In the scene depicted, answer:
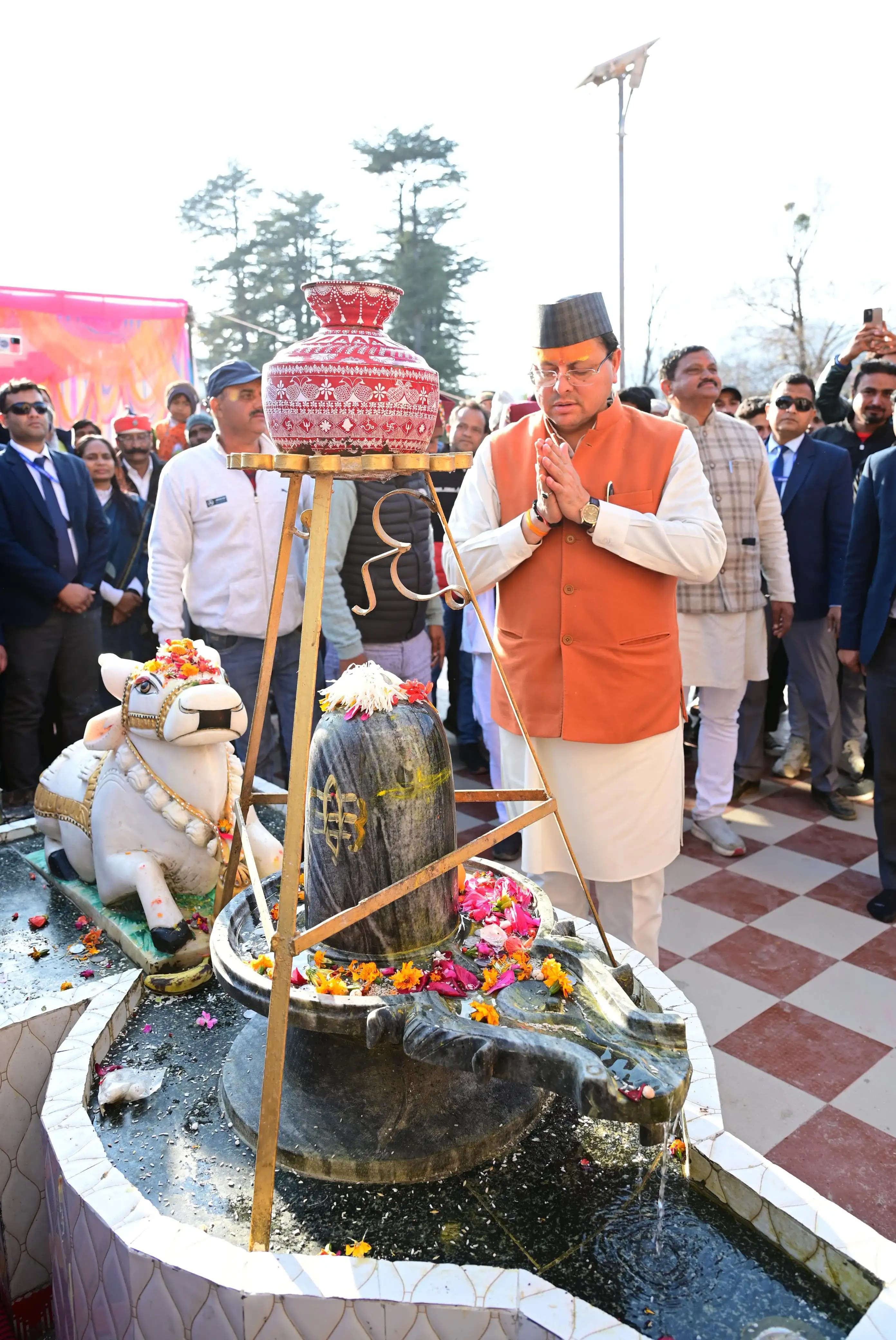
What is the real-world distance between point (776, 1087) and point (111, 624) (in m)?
5.00

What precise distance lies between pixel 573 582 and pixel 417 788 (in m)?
0.98

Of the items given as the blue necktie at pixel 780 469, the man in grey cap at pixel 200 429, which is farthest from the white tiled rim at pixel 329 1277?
the man in grey cap at pixel 200 429

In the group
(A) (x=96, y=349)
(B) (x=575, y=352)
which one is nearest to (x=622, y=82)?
(A) (x=96, y=349)

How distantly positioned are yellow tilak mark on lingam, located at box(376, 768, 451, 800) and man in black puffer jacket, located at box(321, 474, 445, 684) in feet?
6.27

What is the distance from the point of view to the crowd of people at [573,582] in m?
2.83

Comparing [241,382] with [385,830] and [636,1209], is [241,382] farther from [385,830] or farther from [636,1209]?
[636,1209]

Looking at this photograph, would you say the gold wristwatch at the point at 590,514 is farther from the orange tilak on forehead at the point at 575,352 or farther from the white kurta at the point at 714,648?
the white kurta at the point at 714,648

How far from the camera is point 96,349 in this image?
9.31 m

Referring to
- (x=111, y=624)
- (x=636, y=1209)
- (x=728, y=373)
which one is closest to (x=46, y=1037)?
(x=636, y=1209)

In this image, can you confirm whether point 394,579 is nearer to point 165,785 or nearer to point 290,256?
point 165,785

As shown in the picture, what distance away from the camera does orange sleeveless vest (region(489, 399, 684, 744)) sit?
9.22 ft

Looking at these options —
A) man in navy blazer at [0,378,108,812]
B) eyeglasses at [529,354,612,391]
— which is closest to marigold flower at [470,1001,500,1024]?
eyeglasses at [529,354,612,391]

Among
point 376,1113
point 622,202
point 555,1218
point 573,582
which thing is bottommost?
point 555,1218

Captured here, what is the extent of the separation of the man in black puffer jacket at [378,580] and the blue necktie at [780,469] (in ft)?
7.30
